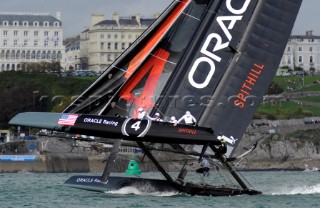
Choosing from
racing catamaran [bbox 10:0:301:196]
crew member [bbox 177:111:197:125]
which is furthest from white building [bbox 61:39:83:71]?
crew member [bbox 177:111:197:125]

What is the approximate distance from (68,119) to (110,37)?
355ft

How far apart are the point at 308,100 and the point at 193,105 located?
74.5 metres

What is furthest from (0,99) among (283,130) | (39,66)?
(39,66)

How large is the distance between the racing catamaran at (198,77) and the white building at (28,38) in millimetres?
101872

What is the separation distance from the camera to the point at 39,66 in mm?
115312

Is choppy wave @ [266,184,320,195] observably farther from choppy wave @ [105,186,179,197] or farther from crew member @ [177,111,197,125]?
choppy wave @ [105,186,179,197]

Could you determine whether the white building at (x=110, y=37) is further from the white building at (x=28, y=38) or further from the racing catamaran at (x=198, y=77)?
the racing catamaran at (x=198, y=77)

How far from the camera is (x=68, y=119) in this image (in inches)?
1067

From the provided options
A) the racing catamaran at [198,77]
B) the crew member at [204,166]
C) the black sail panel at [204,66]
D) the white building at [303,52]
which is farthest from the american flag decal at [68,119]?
the white building at [303,52]

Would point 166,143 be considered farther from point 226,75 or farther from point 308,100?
point 308,100

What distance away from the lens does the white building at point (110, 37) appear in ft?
437

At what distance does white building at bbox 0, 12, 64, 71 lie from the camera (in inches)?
5197

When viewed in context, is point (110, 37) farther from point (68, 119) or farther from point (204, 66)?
point (68, 119)

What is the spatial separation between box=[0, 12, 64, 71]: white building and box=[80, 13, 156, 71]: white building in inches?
154
